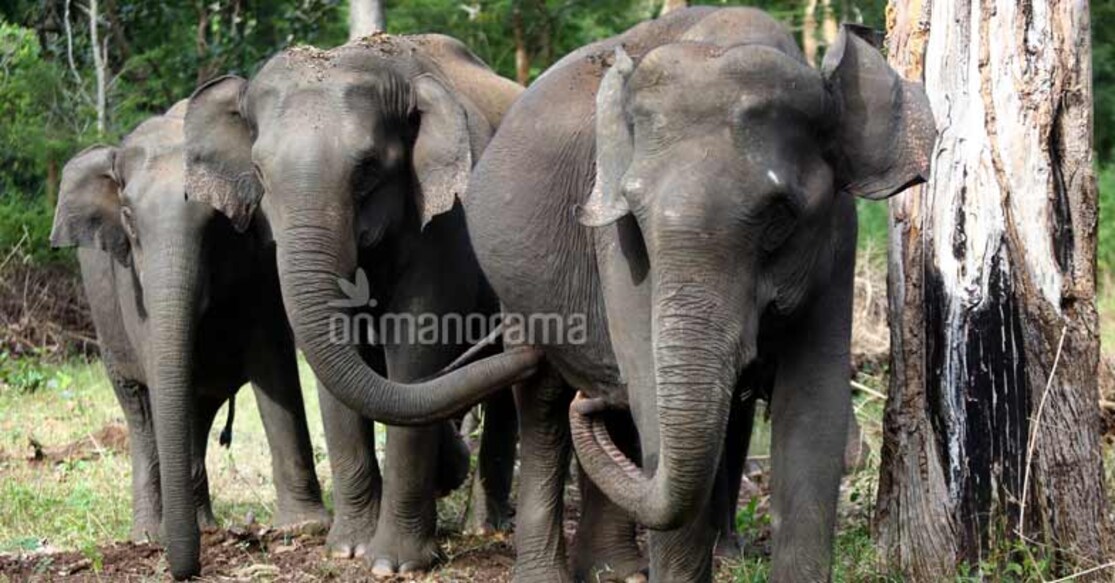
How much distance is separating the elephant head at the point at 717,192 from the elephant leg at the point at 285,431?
304 cm

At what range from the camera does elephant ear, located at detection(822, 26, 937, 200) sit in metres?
5.01

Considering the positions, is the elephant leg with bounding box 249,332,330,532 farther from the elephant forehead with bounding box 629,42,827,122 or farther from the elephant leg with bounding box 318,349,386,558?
the elephant forehead with bounding box 629,42,827,122

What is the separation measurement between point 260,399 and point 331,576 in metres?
1.43

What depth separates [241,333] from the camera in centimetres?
799

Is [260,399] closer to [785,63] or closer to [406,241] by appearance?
[406,241]

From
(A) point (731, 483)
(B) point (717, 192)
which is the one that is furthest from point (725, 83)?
(A) point (731, 483)

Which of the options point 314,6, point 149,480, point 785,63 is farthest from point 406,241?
point 314,6

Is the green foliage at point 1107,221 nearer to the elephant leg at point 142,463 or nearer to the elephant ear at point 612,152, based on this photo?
the elephant leg at point 142,463

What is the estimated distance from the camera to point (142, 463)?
8180 millimetres

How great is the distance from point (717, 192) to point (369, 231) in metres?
2.47

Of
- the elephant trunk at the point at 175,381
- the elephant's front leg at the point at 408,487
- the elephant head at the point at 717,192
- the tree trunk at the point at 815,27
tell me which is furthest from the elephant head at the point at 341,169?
the tree trunk at the point at 815,27

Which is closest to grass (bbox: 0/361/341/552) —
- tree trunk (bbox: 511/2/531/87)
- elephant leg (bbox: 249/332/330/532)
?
elephant leg (bbox: 249/332/330/532)

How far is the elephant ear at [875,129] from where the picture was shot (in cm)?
501

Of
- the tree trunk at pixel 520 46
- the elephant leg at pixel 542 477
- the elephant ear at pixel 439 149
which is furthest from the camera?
the tree trunk at pixel 520 46
